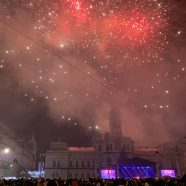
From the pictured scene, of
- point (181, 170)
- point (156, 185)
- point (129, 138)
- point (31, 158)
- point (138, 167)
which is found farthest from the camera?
point (31, 158)

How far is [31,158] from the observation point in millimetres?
110688

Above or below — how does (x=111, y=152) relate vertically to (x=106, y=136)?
below

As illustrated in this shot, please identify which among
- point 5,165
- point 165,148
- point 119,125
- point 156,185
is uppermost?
point 119,125

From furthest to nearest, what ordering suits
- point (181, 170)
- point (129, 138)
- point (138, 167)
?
point (129, 138), point (181, 170), point (138, 167)

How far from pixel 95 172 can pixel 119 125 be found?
60.8 ft

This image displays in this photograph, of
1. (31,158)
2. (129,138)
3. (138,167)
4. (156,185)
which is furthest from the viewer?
(31,158)

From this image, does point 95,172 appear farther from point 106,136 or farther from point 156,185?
point 156,185

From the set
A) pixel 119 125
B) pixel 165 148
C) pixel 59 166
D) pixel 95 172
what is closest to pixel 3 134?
pixel 59 166

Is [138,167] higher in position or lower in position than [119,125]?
lower

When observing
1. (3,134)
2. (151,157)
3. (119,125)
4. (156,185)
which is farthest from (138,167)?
(156,185)

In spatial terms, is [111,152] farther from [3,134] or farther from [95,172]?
[3,134]

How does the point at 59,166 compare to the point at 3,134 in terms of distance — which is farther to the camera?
the point at 59,166

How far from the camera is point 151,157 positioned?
86.9 metres

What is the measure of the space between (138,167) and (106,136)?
2546cm
